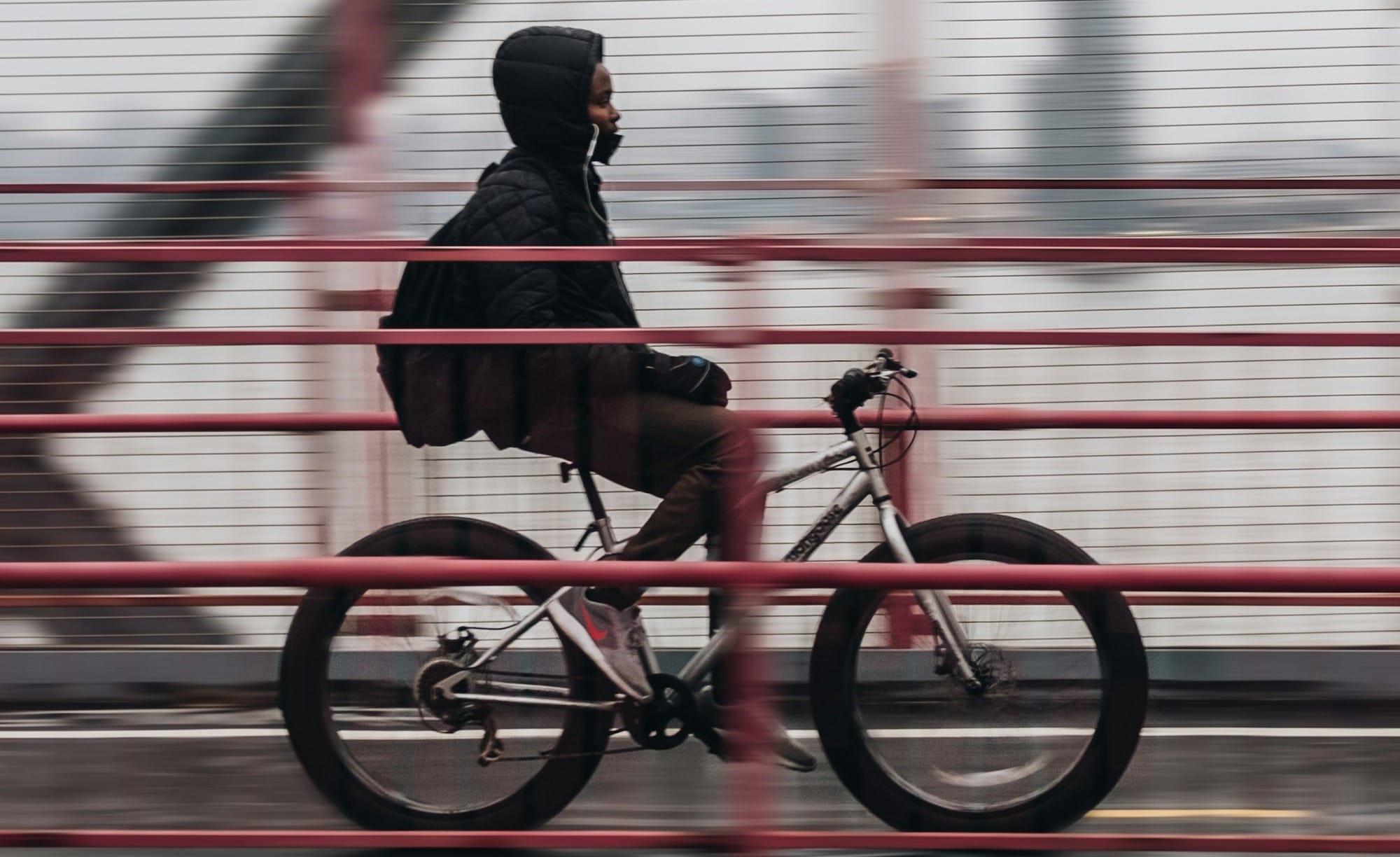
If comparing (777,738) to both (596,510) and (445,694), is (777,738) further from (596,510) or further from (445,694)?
(445,694)

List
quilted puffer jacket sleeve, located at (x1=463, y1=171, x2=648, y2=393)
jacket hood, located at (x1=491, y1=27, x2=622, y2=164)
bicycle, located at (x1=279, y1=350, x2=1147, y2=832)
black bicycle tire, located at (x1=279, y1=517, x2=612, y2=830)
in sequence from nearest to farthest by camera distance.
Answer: quilted puffer jacket sleeve, located at (x1=463, y1=171, x2=648, y2=393), bicycle, located at (x1=279, y1=350, x2=1147, y2=832), black bicycle tire, located at (x1=279, y1=517, x2=612, y2=830), jacket hood, located at (x1=491, y1=27, x2=622, y2=164)

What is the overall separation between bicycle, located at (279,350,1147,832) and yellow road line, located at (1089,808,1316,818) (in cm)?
7

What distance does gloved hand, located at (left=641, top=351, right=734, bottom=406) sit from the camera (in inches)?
136

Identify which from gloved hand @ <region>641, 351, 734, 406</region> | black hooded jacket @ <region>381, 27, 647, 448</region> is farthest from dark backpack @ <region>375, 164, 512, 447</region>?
gloved hand @ <region>641, 351, 734, 406</region>

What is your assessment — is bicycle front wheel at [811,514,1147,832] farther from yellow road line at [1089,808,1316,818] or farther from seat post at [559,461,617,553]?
seat post at [559,461,617,553]

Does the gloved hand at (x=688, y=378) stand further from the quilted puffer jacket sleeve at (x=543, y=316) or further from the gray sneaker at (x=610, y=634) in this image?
the gray sneaker at (x=610, y=634)

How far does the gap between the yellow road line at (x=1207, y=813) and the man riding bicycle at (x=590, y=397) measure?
0.64m

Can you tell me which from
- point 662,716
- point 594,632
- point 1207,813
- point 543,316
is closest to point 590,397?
point 543,316

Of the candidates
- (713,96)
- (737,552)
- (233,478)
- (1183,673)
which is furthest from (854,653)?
(713,96)

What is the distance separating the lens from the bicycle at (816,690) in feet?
11.6

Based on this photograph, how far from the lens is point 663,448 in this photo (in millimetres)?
3596

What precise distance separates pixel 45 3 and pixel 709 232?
2.11 m

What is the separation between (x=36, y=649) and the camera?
3568mm

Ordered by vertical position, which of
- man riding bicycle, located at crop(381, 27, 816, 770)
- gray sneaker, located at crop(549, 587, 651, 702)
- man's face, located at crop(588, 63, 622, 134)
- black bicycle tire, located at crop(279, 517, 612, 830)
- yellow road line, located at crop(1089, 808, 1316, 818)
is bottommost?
yellow road line, located at crop(1089, 808, 1316, 818)
